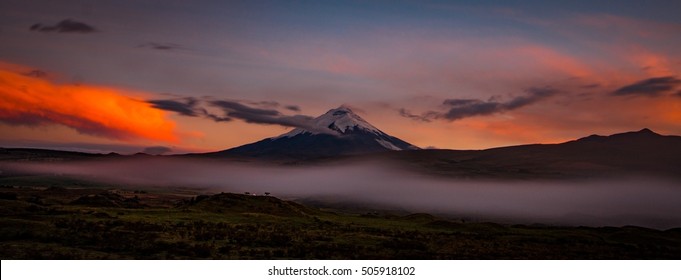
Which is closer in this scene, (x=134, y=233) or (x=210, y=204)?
(x=134, y=233)

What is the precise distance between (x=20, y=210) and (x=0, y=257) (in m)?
28.4

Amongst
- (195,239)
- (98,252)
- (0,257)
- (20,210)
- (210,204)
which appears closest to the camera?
(0,257)

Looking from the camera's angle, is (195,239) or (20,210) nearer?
(195,239)

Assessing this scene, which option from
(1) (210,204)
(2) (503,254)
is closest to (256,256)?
(2) (503,254)
